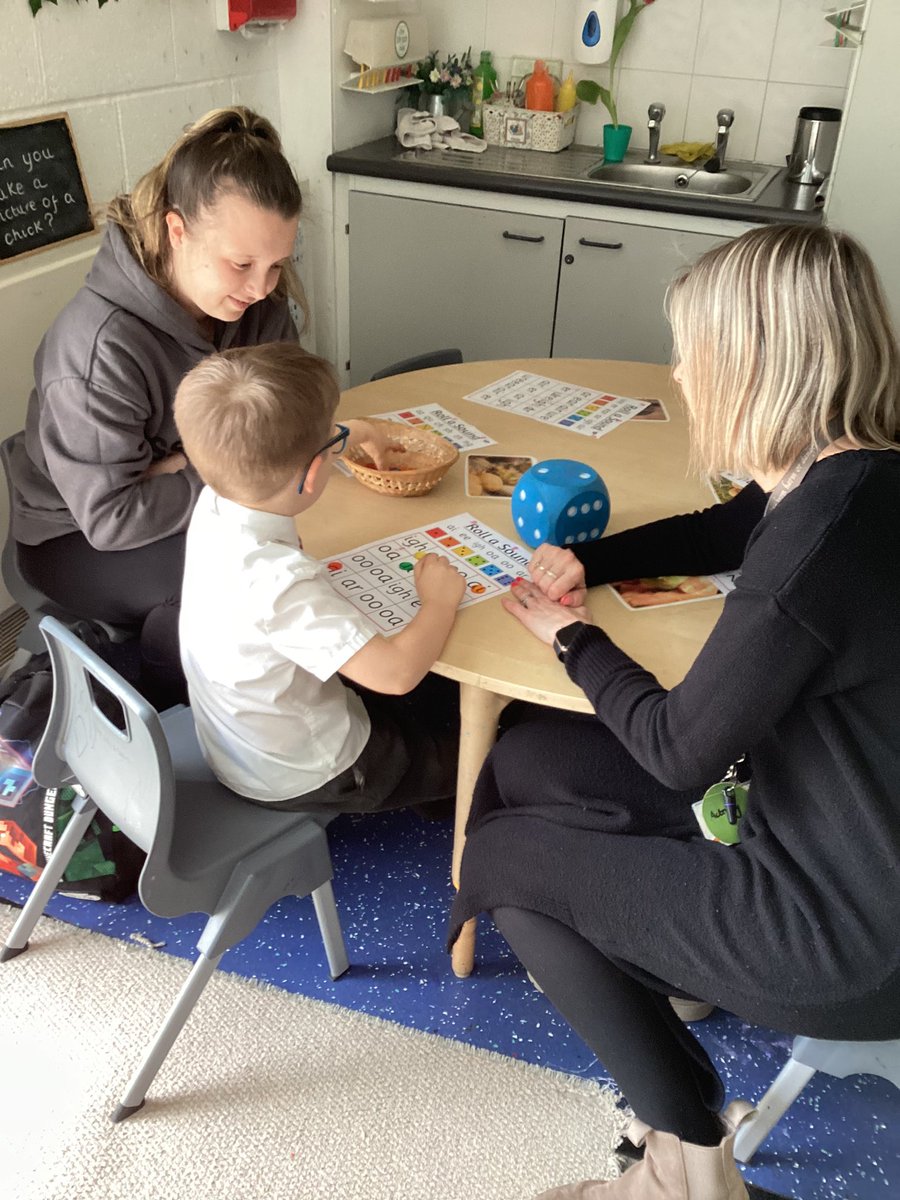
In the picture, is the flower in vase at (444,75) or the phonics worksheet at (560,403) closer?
the phonics worksheet at (560,403)

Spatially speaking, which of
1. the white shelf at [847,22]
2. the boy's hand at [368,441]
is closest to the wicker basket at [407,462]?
the boy's hand at [368,441]

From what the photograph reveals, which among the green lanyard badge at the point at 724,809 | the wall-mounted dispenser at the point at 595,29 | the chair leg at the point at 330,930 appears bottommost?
the chair leg at the point at 330,930

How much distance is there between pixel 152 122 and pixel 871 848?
2389mm

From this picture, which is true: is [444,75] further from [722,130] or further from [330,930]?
[330,930]

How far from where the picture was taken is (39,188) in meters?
2.15

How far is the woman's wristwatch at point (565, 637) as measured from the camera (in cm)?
119

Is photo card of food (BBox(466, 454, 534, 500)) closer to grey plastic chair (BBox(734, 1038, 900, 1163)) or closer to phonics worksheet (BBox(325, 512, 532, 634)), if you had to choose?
phonics worksheet (BBox(325, 512, 532, 634))

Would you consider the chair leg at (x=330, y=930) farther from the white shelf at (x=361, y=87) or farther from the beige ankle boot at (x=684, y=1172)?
the white shelf at (x=361, y=87)

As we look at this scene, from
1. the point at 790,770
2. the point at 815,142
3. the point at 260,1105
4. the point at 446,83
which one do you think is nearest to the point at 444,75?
the point at 446,83

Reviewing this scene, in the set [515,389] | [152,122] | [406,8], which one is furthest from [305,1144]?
[406,8]

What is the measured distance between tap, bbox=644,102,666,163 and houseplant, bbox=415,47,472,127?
0.61 m

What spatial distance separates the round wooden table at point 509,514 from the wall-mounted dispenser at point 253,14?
1361 mm

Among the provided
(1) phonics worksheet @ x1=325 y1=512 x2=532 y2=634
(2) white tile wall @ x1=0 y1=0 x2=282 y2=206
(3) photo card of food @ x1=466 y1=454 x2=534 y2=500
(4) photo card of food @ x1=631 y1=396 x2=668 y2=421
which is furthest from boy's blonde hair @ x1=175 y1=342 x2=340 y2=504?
(2) white tile wall @ x1=0 y1=0 x2=282 y2=206

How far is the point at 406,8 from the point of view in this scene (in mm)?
3141
